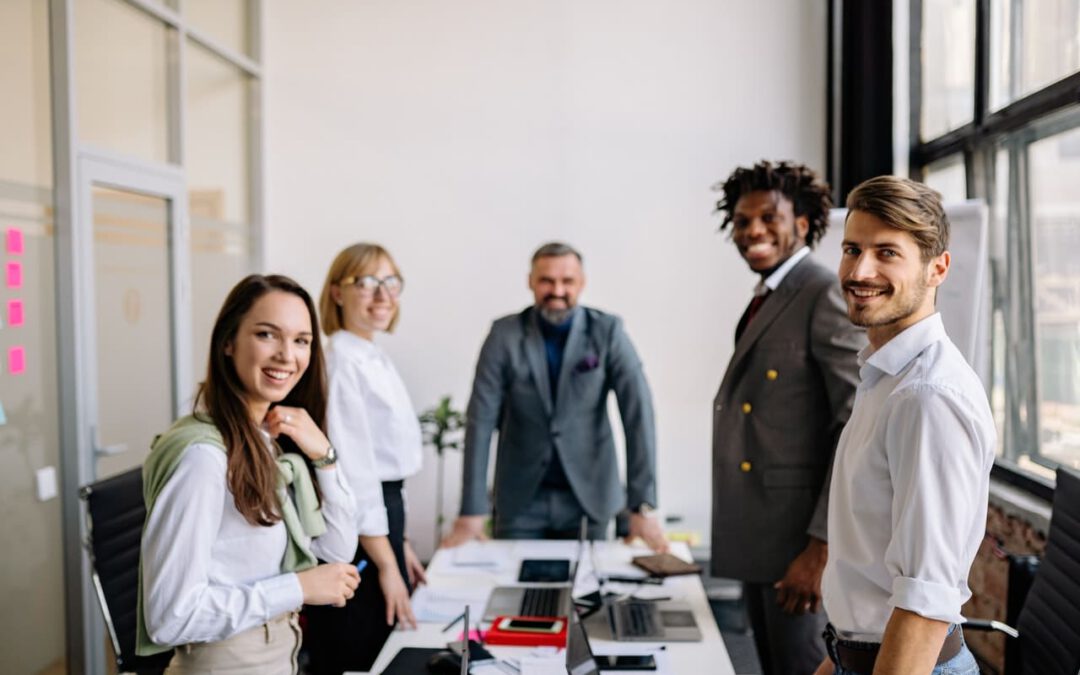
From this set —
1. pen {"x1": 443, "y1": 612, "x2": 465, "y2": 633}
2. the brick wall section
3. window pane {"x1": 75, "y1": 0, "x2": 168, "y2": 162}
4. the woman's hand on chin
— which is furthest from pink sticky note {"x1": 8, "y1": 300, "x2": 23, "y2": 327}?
the brick wall section

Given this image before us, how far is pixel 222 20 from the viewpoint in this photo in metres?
4.84

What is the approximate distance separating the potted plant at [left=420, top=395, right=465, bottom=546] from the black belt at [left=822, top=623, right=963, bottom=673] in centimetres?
322

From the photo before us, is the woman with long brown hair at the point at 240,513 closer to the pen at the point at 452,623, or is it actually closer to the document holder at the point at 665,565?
the pen at the point at 452,623

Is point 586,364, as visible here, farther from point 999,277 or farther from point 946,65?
point 946,65

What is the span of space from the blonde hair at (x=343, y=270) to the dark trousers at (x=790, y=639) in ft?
4.95

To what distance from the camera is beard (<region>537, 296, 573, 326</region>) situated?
11.4ft

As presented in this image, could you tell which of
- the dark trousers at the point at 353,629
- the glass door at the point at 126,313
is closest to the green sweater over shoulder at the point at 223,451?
the dark trousers at the point at 353,629

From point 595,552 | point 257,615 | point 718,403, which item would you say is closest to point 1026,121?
point 718,403

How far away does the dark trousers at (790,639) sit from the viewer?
251 cm

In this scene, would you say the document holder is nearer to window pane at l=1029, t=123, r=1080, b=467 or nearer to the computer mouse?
the computer mouse

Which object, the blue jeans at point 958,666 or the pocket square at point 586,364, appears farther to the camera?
the pocket square at point 586,364

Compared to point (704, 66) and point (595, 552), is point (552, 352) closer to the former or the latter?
point (595, 552)

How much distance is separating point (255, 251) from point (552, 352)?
2351 millimetres

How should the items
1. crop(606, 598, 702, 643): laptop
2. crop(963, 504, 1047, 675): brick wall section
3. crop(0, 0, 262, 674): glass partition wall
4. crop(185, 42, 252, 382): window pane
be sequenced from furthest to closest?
crop(185, 42, 252, 382): window pane → crop(0, 0, 262, 674): glass partition wall → crop(963, 504, 1047, 675): brick wall section → crop(606, 598, 702, 643): laptop
